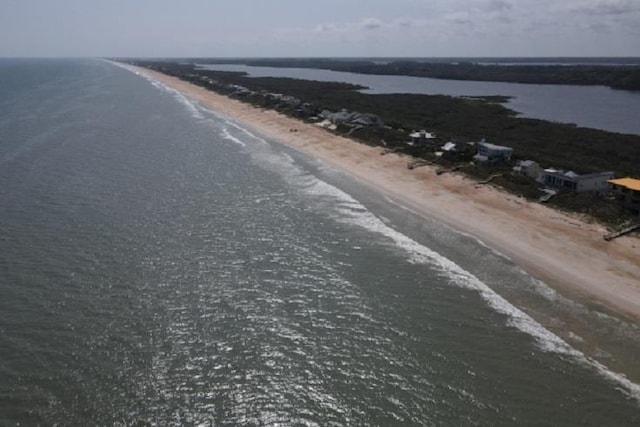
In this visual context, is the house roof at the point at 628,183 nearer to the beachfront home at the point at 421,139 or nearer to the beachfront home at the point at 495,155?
the beachfront home at the point at 495,155

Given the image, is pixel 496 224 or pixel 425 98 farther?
pixel 425 98

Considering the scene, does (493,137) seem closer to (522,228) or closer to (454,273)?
(522,228)

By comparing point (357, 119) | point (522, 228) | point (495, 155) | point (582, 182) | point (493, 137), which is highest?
point (357, 119)

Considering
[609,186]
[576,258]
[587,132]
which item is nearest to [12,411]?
[576,258]

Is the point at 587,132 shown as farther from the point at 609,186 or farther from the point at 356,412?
the point at 356,412

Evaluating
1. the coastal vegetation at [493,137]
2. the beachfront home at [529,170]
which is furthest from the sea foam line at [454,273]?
the beachfront home at [529,170]

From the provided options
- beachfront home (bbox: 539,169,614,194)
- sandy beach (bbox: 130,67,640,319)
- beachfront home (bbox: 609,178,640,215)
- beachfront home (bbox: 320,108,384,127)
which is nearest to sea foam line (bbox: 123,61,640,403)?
sandy beach (bbox: 130,67,640,319)

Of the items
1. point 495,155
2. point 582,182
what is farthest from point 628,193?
point 495,155
